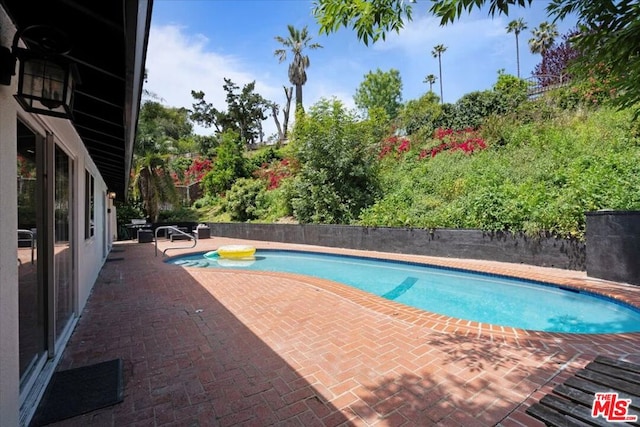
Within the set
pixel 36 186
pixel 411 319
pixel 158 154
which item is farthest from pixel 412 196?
pixel 158 154

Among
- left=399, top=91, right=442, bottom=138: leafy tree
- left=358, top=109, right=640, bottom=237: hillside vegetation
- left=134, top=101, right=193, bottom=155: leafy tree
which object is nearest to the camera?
left=358, top=109, right=640, bottom=237: hillside vegetation

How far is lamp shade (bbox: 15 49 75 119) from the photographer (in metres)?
1.66

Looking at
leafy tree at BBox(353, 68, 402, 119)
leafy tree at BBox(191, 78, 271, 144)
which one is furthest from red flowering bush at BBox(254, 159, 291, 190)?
leafy tree at BBox(353, 68, 402, 119)

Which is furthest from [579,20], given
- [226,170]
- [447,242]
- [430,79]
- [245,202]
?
[430,79]

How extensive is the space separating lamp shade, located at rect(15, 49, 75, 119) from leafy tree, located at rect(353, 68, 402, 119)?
4038 cm

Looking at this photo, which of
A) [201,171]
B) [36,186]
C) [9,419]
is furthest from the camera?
[201,171]

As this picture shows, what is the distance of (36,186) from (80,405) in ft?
5.98

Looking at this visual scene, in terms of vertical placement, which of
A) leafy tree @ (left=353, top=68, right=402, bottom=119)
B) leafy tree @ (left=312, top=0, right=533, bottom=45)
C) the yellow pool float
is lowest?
the yellow pool float

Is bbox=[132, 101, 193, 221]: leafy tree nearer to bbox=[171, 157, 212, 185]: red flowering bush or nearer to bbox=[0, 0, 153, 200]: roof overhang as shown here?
bbox=[171, 157, 212, 185]: red flowering bush

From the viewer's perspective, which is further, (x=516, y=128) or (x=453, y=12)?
(x=516, y=128)

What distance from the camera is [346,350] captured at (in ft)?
10.3

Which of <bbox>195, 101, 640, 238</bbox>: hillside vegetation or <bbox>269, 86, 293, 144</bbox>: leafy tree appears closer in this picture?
<bbox>195, 101, 640, 238</bbox>: hillside vegetation

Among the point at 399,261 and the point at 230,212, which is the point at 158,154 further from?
the point at 399,261

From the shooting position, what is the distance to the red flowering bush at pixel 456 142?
Answer: 43.0ft
